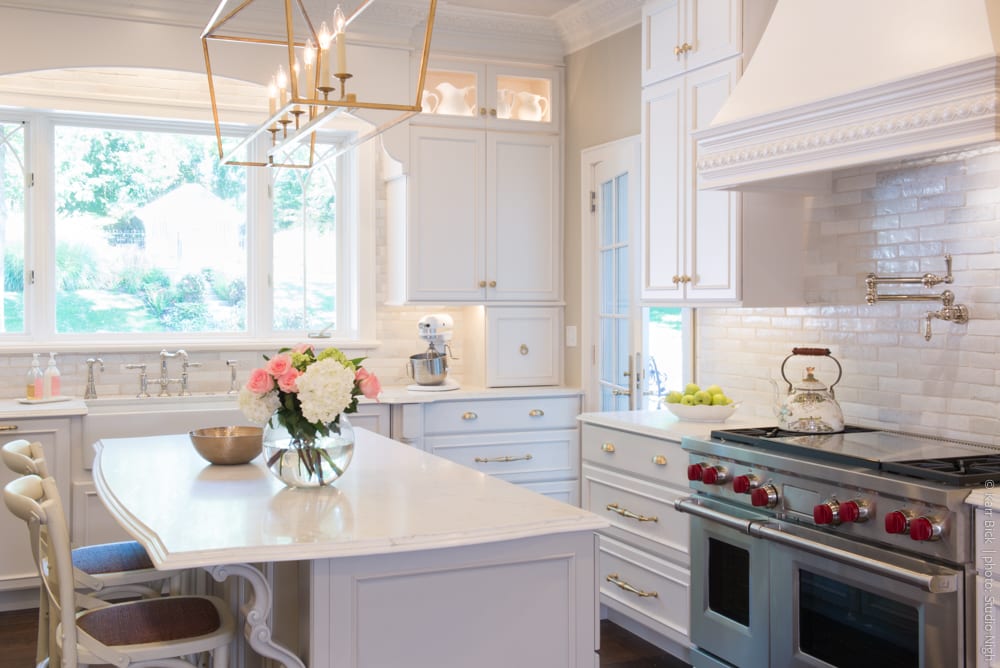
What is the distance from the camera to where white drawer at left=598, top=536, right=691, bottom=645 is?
3.64 metres

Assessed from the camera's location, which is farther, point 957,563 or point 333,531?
point 957,563

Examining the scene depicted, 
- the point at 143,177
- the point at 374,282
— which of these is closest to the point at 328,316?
the point at 374,282

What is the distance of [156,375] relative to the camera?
5.05 metres

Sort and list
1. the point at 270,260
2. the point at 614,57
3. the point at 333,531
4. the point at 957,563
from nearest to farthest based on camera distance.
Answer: the point at 333,531 → the point at 957,563 → the point at 614,57 → the point at 270,260

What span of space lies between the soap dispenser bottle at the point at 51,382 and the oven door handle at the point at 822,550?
2.97m

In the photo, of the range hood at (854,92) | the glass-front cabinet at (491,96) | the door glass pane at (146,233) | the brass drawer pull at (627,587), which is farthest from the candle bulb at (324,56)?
the door glass pane at (146,233)

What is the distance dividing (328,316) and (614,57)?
7.03 feet

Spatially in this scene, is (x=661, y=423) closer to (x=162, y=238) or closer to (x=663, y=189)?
(x=663, y=189)

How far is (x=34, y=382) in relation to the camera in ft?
15.1

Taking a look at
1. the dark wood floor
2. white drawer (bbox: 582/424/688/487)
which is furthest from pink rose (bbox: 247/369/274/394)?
the dark wood floor

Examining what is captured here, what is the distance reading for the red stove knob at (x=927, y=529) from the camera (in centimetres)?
247

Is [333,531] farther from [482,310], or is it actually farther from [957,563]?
[482,310]

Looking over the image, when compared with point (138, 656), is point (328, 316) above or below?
above

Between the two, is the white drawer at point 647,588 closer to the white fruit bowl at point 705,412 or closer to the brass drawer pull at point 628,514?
the brass drawer pull at point 628,514
